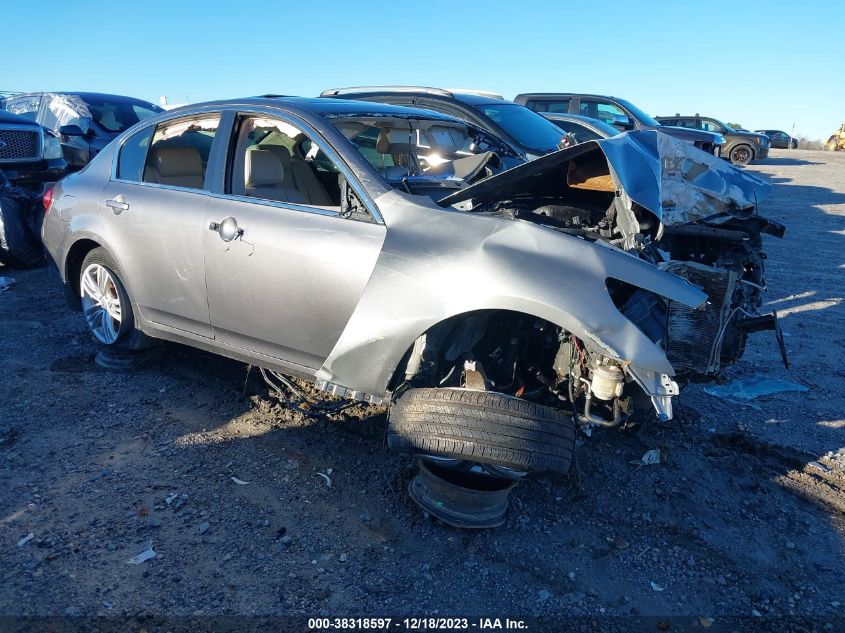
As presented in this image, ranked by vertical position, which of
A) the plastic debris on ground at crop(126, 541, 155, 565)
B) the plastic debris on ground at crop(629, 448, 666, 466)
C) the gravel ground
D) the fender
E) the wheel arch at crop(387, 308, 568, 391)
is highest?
the fender

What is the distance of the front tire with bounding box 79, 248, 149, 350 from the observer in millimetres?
4328

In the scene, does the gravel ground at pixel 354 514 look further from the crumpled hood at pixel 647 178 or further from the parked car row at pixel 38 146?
the parked car row at pixel 38 146

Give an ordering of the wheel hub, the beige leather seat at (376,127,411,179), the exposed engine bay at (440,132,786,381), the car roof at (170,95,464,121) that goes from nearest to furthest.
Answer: the wheel hub, the exposed engine bay at (440,132,786,381), the car roof at (170,95,464,121), the beige leather seat at (376,127,411,179)

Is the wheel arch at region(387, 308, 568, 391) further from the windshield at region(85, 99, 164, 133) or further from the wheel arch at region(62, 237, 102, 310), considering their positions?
the windshield at region(85, 99, 164, 133)

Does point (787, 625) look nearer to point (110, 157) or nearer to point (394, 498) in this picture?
point (394, 498)

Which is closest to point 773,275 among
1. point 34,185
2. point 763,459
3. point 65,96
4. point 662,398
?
point 763,459

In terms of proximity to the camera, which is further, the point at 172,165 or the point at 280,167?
the point at 172,165

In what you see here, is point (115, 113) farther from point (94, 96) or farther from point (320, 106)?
point (320, 106)

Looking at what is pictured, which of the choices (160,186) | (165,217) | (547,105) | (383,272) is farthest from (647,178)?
(547,105)

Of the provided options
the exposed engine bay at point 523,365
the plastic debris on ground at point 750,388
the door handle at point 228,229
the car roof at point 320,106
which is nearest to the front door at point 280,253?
the door handle at point 228,229

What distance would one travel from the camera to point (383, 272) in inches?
117

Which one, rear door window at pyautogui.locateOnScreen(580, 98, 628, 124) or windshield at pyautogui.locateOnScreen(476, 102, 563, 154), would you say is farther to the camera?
rear door window at pyautogui.locateOnScreen(580, 98, 628, 124)

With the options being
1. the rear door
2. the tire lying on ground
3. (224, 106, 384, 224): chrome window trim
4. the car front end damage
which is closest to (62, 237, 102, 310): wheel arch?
the rear door

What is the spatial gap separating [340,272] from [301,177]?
1.12 metres
